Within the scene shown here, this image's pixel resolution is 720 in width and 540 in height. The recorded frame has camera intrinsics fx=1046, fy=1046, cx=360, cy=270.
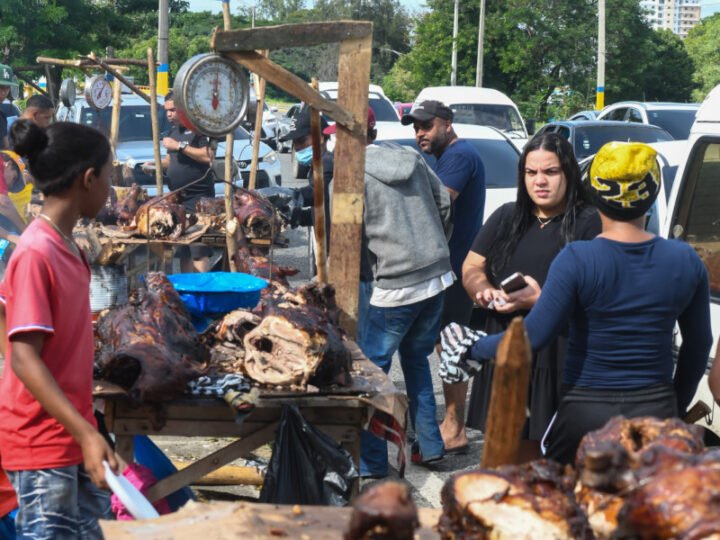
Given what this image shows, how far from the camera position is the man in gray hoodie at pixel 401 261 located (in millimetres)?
6035

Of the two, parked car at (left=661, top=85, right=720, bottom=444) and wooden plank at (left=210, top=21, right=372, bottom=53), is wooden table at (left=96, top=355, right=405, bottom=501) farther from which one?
parked car at (left=661, top=85, right=720, bottom=444)

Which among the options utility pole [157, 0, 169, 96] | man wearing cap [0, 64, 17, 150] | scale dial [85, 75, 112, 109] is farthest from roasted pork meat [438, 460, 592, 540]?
utility pole [157, 0, 169, 96]

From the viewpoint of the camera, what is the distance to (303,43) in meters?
5.14

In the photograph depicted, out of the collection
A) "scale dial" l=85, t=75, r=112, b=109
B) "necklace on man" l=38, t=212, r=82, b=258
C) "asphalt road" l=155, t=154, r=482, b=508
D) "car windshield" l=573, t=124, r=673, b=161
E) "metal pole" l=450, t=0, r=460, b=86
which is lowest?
"asphalt road" l=155, t=154, r=482, b=508

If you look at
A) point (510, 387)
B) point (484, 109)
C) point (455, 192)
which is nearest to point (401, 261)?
point (455, 192)

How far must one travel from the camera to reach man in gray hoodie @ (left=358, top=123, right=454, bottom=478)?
6.04 m

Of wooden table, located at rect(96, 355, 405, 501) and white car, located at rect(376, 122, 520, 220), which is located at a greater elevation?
white car, located at rect(376, 122, 520, 220)

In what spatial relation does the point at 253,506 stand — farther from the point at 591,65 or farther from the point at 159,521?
the point at 591,65

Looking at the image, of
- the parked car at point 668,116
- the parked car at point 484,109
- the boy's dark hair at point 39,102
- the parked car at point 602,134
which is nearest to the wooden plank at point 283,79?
the boy's dark hair at point 39,102

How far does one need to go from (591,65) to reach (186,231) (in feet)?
112

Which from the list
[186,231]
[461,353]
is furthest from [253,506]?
[186,231]

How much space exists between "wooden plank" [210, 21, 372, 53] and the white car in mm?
5840

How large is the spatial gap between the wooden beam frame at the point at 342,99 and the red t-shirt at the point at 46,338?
6.76ft

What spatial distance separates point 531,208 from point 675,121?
1503 centimetres
